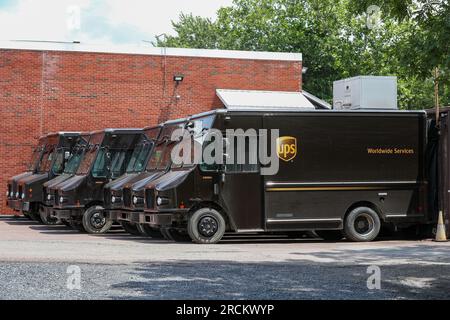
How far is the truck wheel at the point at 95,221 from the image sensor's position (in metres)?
22.1

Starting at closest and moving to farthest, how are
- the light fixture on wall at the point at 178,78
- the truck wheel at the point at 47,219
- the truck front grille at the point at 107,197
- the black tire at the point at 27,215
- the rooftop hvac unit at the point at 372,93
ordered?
the rooftop hvac unit at the point at 372,93
the truck front grille at the point at 107,197
the truck wheel at the point at 47,219
the black tire at the point at 27,215
the light fixture on wall at the point at 178,78

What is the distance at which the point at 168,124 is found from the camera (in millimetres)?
20453

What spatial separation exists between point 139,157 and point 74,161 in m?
2.95

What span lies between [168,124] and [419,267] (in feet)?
27.9

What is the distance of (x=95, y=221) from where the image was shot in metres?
22.2

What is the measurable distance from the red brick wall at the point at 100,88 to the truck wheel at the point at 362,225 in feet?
48.4

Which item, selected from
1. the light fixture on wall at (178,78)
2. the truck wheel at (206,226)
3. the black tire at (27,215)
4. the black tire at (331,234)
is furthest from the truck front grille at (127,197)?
the light fixture on wall at (178,78)

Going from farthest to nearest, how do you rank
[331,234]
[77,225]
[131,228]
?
[77,225] < [131,228] < [331,234]

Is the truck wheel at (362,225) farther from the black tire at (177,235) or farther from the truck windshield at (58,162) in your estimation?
the truck windshield at (58,162)

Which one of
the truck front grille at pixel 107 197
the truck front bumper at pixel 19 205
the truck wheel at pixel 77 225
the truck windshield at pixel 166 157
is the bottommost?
the truck wheel at pixel 77 225

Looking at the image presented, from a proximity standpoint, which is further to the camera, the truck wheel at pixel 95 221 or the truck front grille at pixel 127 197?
the truck wheel at pixel 95 221

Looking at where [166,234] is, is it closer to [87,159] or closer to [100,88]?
[87,159]

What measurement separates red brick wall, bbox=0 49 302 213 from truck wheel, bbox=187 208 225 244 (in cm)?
1451

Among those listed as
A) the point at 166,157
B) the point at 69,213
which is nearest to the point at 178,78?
the point at 69,213
